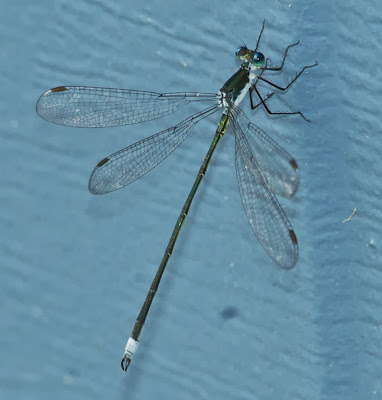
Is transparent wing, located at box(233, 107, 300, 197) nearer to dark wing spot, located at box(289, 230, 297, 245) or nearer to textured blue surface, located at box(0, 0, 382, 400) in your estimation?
textured blue surface, located at box(0, 0, 382, 400)

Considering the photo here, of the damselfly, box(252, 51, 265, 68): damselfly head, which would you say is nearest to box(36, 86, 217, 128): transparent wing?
the damselfly

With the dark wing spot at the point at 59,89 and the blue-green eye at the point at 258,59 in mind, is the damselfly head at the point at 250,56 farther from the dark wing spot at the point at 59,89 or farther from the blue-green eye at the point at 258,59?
the dark wing spot at the point at 59,89

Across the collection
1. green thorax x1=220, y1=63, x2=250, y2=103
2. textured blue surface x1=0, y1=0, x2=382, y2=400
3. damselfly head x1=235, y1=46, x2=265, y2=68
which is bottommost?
textured blue surface x1=0, y1=0, x2=382, y2=400

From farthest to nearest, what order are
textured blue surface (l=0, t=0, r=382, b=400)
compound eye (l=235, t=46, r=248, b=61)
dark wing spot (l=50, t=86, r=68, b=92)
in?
compound eye (l=235, t=46, r=248, b=61)
dark wing spot (l=50, t=86, r=68, b=92)
textured blue surface (l=0, t=0, r=382, b=400)

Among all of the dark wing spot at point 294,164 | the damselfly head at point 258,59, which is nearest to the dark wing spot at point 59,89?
the damselfly head at point 258,59

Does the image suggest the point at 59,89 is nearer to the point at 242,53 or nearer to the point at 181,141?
the point at 181,141

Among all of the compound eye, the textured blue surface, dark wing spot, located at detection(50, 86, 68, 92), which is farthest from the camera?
the compound eye

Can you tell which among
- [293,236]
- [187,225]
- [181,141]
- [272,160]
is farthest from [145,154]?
[293,236]

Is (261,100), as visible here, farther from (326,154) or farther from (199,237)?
(199,237)
